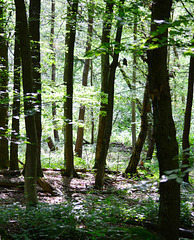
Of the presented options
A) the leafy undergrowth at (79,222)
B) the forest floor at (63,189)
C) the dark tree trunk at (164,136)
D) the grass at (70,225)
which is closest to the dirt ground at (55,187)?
the forest floor at (63,189)

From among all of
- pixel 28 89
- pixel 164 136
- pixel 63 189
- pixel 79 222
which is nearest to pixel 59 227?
pixel 79 222

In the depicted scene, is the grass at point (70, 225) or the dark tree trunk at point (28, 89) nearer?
the grass at point (70, 225)

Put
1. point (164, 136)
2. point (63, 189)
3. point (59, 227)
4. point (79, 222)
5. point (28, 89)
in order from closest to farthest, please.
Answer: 1. point (164, 136)
2. point (59, 227)
3. point (79, 222)
4. point (28, 89)
5. point (63, 189)

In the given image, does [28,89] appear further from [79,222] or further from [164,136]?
[164,136]

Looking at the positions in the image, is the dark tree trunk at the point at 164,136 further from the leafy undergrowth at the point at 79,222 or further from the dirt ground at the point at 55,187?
the dirt ground at the point at 55,187

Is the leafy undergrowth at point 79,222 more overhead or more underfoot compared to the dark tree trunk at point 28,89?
more underfoot

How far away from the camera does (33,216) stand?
13.1ft

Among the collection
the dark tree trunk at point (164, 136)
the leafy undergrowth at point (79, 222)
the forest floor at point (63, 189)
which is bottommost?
the forest floor at point (63, 189)

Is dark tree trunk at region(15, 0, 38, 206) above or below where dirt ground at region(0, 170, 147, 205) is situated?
above

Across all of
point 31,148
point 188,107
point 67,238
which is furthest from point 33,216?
point 188,107

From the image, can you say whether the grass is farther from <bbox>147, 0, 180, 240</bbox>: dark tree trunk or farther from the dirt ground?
the dirt ground

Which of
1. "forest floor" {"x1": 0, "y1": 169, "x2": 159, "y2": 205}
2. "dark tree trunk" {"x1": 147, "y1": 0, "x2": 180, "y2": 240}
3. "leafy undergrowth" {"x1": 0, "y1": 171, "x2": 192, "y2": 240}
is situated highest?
"dark tree trunk" {"x1": 147, "y1": 0, "x2": 180, "y2": 240}

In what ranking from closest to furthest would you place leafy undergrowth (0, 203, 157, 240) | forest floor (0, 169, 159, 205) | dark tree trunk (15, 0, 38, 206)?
leafy undergrowth (0, 203, 157, 240) → dark tree trunk (15, 0, 38, 206) → forest floor (0, 169, 159, 205)

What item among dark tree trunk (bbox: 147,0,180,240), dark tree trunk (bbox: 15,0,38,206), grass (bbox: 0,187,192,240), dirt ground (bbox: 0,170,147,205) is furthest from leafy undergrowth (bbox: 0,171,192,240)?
dirt ground (bbox: 0,170,147,205)
